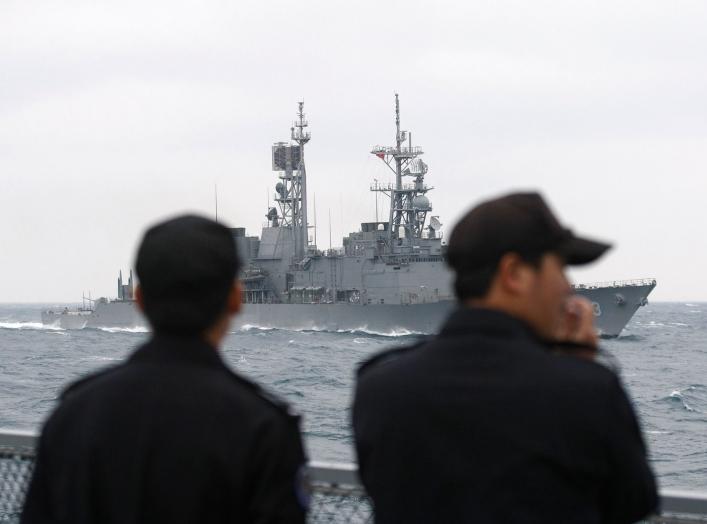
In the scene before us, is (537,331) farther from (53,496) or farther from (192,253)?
(53,496)

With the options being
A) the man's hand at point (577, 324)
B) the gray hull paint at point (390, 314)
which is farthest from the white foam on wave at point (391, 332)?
the man's hand at point (577, 324)

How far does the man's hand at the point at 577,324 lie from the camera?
82.9 inches

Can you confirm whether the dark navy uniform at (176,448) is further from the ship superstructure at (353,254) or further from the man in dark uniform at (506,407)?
the ship superstructure at (353,254)

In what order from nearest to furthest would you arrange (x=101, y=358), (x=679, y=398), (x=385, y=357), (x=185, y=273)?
(x=185, y=273)
(x=385, y=357)
(x=679, y=398)
(x=101, y=358)

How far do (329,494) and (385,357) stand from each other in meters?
0.90

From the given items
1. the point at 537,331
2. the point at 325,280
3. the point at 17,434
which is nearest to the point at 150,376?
the point at 537,331

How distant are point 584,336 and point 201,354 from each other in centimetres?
77

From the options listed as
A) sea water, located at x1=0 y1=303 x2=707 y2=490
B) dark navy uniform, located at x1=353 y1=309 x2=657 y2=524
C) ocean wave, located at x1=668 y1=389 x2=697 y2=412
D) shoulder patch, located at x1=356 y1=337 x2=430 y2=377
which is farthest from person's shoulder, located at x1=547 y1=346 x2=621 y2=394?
ocean wave, located at x1=668 y1=389 x2=697 y2=412

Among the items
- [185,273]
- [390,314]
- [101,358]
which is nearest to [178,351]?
[185,273]

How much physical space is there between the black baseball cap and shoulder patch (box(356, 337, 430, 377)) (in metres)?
0.24

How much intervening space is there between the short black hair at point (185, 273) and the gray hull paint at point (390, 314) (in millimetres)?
41158

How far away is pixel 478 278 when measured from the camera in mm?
2070

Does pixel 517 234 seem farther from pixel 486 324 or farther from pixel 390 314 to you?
pixel 390 314

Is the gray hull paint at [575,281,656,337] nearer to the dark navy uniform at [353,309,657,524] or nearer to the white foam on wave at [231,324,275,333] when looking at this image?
the white foam on wave at [231,324,275,333]
